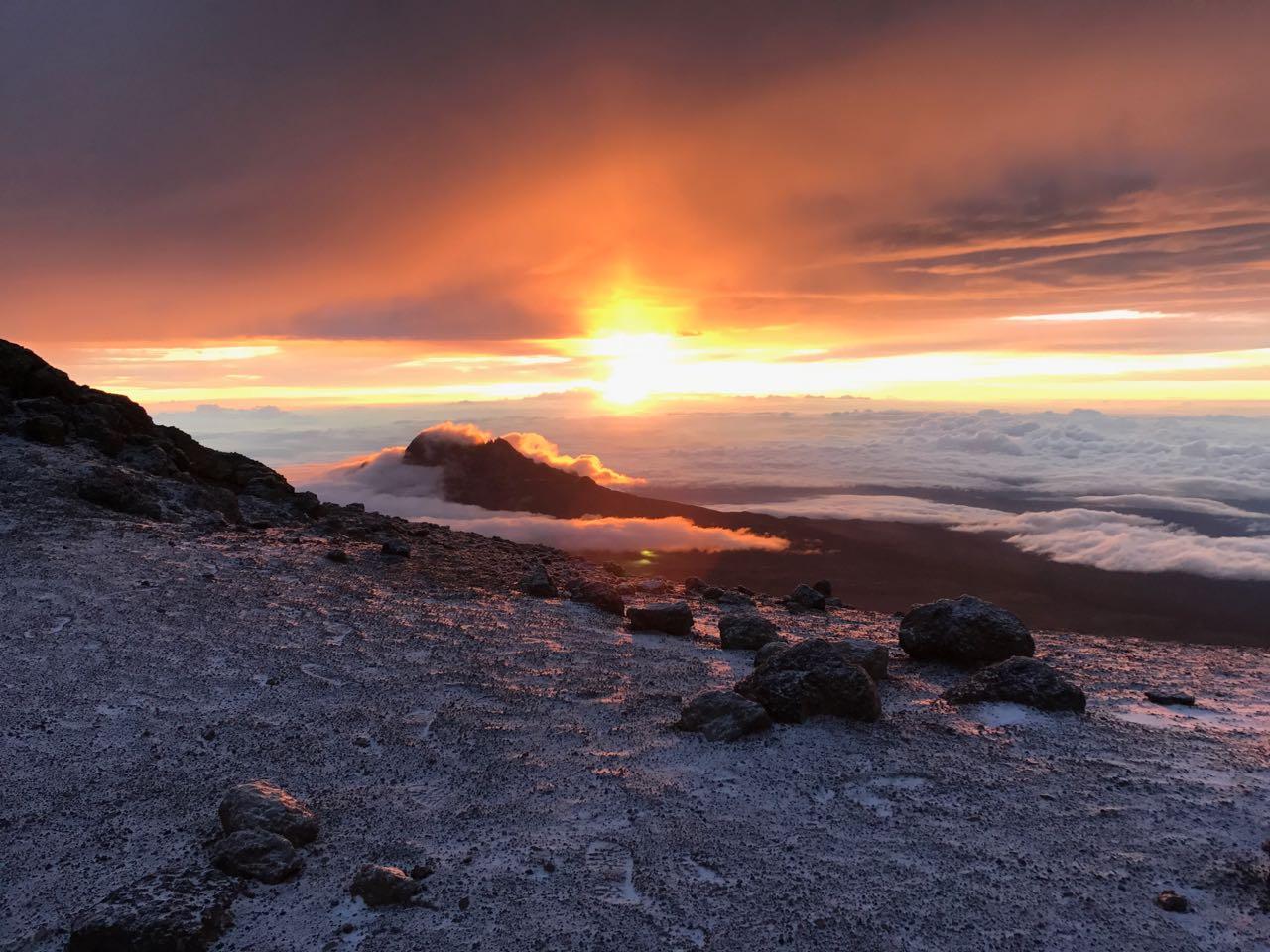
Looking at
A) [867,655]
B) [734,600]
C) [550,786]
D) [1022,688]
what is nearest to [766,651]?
[867,655]

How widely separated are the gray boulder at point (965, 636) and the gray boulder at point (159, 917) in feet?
39.2

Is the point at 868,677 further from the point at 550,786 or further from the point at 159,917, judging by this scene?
the point at 159,917

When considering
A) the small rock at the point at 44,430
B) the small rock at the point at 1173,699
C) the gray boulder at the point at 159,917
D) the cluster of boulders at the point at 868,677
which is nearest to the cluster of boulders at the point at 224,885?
the gray boulder at the point at 159,917

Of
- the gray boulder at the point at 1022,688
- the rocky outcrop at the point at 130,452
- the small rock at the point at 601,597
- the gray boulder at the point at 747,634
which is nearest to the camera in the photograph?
the gray boulder at the point at 1022,688

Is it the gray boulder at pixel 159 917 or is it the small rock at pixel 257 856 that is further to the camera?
the small rock at pixel 257 856

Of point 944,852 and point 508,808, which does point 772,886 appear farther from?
point 508,808

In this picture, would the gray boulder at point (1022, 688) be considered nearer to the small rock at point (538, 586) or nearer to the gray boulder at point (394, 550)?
the small rock at point (538, 586)

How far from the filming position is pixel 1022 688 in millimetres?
11039

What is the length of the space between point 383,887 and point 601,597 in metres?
11.1

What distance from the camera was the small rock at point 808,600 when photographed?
20622mm

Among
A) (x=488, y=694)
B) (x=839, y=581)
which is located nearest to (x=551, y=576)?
(x=488, y=694)

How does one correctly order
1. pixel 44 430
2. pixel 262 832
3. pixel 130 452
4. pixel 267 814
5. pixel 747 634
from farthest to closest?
pixel 130 452 → pixel 44 430 → pixel 747 634 → pixel 267 814 → pixel 262 832

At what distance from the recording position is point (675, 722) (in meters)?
10.1

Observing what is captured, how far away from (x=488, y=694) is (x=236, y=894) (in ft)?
16.7
